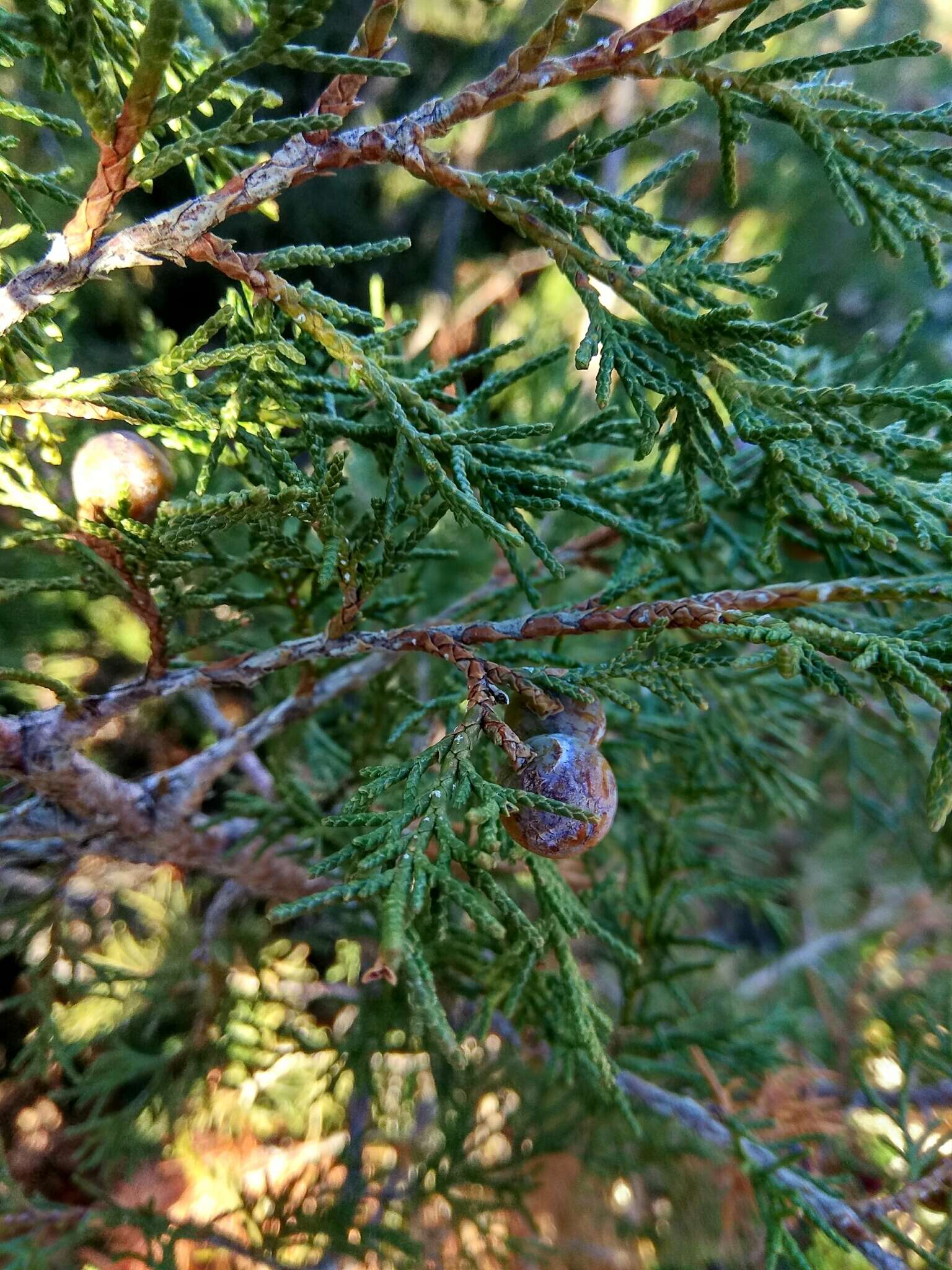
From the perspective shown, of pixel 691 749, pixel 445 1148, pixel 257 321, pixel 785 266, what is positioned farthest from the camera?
pixel 785 266

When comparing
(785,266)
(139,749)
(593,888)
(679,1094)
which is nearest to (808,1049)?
(679,1094)

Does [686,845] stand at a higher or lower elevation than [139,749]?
lower

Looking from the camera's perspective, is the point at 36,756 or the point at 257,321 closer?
the point at 257,321

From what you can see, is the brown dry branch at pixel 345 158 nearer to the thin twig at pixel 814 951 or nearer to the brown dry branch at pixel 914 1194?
the brown dry branch at pixel 914 1194

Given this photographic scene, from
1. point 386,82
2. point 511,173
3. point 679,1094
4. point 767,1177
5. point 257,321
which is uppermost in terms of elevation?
point 386,82

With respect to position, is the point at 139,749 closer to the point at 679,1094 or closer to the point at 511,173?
the point at 679,1094

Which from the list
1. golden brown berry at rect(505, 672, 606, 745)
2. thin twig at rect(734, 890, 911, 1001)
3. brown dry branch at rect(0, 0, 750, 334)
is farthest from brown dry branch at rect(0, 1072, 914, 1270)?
thin twig at rect(734, 890, 911, 1001)

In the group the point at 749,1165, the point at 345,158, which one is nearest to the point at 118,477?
the point at 345,158

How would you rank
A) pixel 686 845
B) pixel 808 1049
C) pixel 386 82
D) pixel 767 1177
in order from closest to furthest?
pixel 767 1177, pixel 686 845, pixel 808 1049, pixel 386 82
